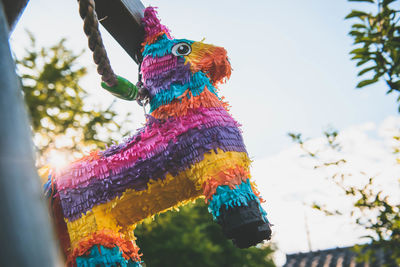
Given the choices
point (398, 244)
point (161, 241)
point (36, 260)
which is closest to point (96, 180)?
point (36, 260)

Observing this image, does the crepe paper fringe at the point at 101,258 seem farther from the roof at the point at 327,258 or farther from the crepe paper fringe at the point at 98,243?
the roof at the point at 327,258

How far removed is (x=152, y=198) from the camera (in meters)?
0.93

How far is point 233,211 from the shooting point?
81 cm

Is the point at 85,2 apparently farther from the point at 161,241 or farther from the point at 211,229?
the point at 211,229

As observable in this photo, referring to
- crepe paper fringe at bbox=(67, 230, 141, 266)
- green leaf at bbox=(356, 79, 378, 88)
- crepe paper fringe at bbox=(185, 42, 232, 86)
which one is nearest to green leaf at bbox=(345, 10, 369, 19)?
green leaf at bbox=(356, 79, 378, 88)

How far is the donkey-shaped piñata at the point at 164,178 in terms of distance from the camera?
840 mm

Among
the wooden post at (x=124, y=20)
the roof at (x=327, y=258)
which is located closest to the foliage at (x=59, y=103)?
the wooden post at (x=124, y=20)

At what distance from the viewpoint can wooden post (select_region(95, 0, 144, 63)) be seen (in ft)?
3.71

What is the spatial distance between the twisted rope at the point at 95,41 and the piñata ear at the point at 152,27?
23cm

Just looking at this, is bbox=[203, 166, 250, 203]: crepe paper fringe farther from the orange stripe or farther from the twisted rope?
the twisted rope

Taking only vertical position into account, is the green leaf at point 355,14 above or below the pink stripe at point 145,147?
above

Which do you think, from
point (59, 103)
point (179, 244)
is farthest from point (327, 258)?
point (59, 103)

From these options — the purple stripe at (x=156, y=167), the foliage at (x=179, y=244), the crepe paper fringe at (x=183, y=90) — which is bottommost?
the foliage at (x=179, y=244)

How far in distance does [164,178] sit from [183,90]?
0.26 meters
